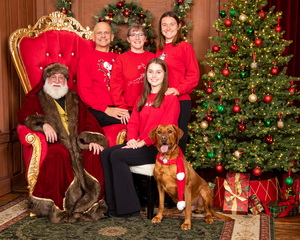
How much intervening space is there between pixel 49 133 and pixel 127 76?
45.9 inches

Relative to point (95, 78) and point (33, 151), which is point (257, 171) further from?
point (33, 151)

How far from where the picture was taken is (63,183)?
387 centimetres

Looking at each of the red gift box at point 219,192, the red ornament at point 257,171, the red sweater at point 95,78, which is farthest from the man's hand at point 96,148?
the red ornament at point 257,171

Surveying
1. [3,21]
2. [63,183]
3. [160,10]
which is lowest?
[63,183]

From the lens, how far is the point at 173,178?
3623mm

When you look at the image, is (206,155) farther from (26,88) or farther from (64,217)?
(26,88)

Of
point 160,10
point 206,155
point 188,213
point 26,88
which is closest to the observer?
point 188,213

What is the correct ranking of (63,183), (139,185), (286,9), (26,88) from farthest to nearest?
(286,9) → (26,88) → (139,185) → (63,183)

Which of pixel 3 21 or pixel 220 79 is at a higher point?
pixel 3 21

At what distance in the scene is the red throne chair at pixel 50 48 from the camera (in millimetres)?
4812

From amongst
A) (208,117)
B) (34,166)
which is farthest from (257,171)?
(34,166)

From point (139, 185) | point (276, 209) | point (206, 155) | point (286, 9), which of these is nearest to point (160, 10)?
point (286, 9)

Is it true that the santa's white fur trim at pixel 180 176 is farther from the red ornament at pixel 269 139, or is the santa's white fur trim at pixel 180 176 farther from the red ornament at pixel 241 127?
the red ornament at pixel 269 139

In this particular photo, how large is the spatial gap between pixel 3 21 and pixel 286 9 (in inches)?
151
